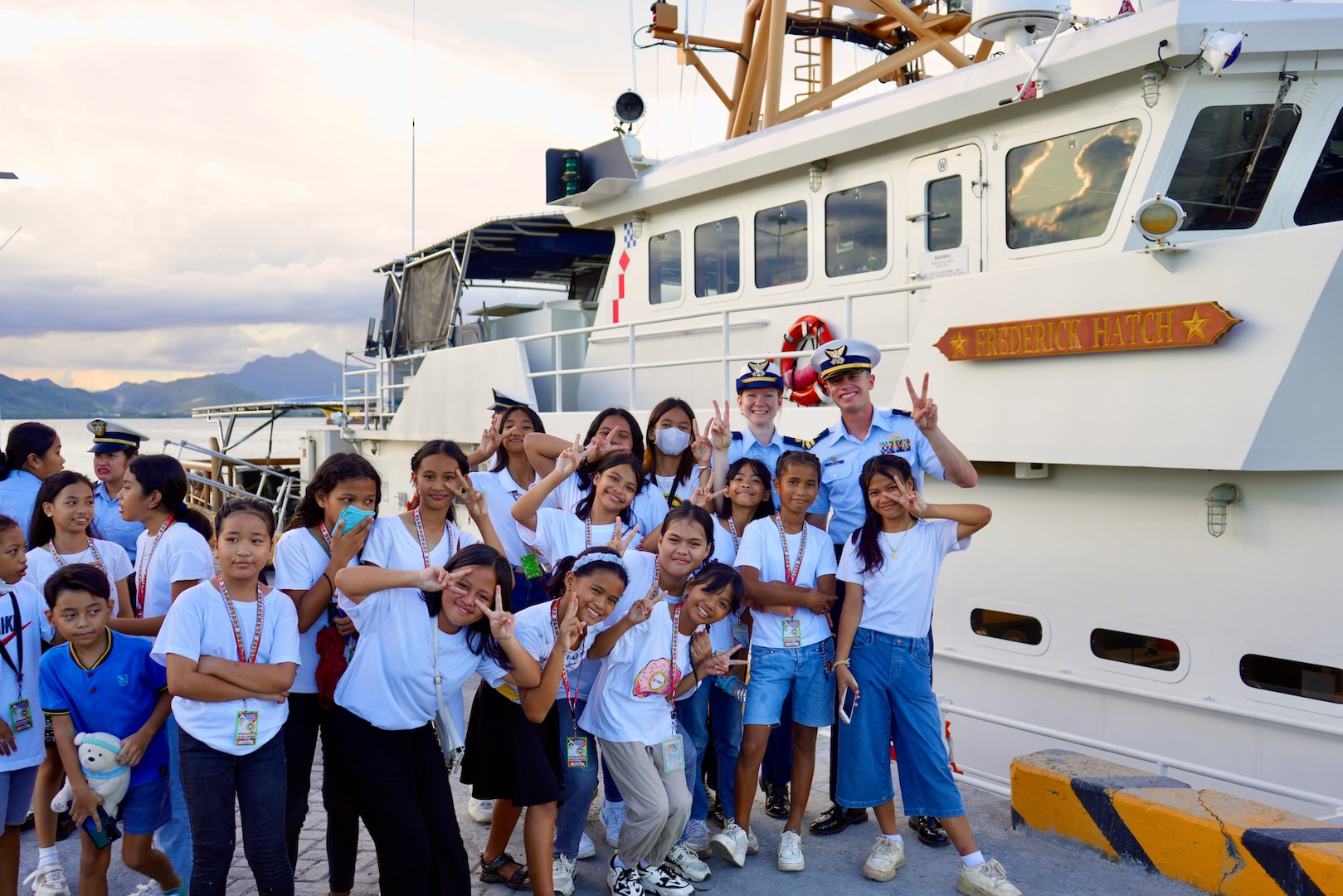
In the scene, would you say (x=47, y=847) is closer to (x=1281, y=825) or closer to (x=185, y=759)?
(x=185, y=759)

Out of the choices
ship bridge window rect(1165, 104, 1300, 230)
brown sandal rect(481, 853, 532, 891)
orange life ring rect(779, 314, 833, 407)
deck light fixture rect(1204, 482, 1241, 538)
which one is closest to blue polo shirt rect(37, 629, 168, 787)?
brown sandal rect(481, 853, 532, 891)

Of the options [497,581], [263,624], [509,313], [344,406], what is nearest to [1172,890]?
[497,581]

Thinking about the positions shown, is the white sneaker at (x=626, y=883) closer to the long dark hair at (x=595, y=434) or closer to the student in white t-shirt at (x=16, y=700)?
the long dark hair at (x=595, y=434)

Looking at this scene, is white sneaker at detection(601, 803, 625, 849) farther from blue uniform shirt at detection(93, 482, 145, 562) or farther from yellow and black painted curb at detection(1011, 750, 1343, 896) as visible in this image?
blue uniform shirt at detection(93, 482, 145, 562)

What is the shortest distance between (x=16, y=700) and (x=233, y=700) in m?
1.01

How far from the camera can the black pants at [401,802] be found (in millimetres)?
3373

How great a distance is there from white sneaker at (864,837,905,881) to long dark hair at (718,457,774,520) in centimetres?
144

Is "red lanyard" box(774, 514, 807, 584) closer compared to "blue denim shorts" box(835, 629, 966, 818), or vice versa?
"blue denim shorts" box(835, 629, 966, 818)

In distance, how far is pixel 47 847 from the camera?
385 cm

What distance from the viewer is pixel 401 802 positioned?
3.39 meters

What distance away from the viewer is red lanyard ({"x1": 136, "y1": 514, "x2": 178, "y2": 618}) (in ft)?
13.3

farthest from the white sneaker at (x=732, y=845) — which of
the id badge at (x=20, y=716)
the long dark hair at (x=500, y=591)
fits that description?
the id badge at (x=20, y=716)

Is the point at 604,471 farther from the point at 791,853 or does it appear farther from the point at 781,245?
the point at 781,245

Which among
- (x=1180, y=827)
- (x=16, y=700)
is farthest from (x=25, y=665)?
(x=1180, y=827)
